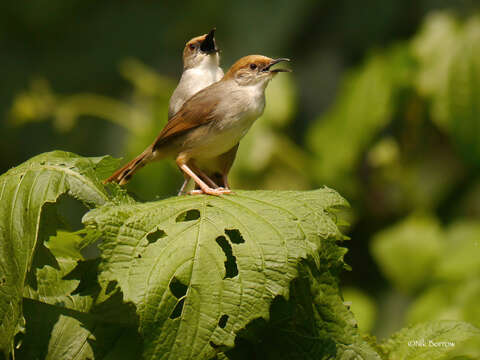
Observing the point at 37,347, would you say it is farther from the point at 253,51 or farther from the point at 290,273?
the point at 253,51

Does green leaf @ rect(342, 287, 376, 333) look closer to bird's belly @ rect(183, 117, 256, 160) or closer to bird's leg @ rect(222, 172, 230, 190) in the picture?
bird's leg @ rect(222, 172, 230, 190)

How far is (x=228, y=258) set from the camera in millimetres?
1293

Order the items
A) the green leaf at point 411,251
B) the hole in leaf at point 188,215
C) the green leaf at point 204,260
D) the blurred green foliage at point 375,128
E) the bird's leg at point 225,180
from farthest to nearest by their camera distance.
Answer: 1. the green leaf at point 411,251
2. the blurred green foliage at point 375,128
3. the bird's leg at point 225,180
4. the hole in leaf at point 188,215
5. the green leaf at point 204,260

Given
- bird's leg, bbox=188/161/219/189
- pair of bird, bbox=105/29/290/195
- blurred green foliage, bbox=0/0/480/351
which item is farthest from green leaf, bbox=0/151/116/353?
blurred green foliage, bbox=0/0/480/351

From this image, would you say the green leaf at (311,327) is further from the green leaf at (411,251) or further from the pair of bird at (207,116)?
the green leaf at (411,251)

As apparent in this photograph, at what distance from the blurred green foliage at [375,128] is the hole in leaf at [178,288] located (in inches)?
55.6

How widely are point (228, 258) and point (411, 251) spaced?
2646 millimetres

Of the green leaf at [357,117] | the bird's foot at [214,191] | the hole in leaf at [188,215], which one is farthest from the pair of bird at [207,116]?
the green leaf at [357,117]

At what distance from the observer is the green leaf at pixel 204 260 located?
1167mm

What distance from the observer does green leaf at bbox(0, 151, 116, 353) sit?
1.26m

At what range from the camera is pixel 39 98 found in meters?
4.33

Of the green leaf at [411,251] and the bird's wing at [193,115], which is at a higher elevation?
the green leaf at [411,251]

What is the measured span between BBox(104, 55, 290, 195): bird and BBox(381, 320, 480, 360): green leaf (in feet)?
2.37

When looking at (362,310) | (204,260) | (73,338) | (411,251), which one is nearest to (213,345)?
(204,260)
